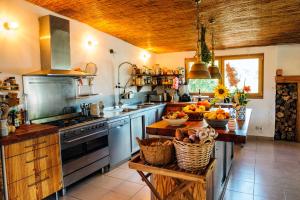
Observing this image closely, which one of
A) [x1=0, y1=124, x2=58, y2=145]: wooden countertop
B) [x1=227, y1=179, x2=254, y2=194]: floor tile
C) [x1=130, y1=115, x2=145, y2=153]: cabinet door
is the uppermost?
[x1=0, y1=124, x2=58, y2=145]: wooden countertop

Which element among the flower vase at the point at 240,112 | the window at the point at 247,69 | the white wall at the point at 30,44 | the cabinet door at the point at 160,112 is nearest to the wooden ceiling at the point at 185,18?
the white wall at the point at 30,44

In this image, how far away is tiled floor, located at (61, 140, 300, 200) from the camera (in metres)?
2.76

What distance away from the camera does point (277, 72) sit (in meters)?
4.97

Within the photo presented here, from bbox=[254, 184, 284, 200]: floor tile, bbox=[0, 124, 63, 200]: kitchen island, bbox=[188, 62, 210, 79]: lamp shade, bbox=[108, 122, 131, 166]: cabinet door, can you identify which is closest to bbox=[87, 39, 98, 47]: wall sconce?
bbox=[108, 122, 131, 166]: cabinet door

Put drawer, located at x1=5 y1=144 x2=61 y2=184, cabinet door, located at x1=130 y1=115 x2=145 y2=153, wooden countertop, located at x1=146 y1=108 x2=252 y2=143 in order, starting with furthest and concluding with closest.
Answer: cabinet door, located at x1=130 y1=115 x2=145 y2=153
drawer, located at x1=5 y1=144 x2=61 y2=184
wooden countertop, located at x1=146 y1=108 x2=252 y2=143

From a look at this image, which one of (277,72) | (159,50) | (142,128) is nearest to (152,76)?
(159,50)

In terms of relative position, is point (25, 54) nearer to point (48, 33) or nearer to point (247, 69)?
point (48, 33)

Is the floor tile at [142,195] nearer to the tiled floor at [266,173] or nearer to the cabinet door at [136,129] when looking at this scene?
the tiled floor at [266,173]

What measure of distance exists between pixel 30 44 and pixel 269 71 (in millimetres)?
4926

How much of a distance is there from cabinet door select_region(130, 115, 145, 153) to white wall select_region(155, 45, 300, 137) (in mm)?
2769

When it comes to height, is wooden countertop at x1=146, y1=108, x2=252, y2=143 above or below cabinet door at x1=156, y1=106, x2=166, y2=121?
above

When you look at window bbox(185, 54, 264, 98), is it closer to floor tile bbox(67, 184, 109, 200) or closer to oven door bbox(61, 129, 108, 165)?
oven door bbox(61, 129, 108, 165)

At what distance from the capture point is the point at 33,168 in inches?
94.6

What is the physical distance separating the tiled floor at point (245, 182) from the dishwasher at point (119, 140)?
17 cm
